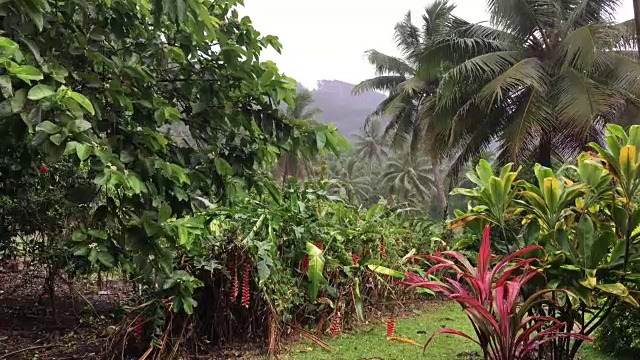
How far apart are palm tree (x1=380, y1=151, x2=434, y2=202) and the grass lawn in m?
31.7

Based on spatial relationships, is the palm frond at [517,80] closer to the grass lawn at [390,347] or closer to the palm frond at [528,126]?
the palm frond at [528,126]

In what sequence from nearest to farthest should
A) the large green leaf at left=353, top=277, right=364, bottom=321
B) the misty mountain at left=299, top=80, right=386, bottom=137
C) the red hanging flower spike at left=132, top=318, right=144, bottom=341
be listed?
the red hanging flower spike at left=132, top=318, right=144, bottom=341
the large green leaf at left=353, top=277, right=364, bottom=321
the misty mountain at left=299, top=80, right=386, bottom=137

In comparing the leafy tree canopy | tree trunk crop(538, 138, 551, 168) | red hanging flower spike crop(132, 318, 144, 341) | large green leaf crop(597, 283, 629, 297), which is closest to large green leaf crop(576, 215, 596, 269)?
large green leaf crop(597, 283, 629, 297)

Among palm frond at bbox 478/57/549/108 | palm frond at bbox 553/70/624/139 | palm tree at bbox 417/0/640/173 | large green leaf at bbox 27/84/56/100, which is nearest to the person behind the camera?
large green leaf at bbox 27/84/56/100

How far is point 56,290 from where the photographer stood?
6129 mm

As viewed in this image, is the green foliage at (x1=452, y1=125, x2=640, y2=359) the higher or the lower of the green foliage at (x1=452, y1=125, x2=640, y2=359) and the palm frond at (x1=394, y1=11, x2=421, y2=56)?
the lower

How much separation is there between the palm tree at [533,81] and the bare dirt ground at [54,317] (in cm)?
840

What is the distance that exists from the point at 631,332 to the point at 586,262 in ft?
4.44

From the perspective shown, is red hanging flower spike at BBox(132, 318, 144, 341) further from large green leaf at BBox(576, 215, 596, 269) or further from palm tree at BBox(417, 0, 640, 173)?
palm tree at BBox(417, 0, 640, 173)

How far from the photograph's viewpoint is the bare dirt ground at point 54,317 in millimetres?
4289

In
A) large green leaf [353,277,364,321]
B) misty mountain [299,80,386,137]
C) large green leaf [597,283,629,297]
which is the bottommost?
large green leaf [353,277,364,321]

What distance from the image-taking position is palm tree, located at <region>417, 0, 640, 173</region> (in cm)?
1023

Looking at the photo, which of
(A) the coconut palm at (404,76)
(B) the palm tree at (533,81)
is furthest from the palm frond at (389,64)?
(B) the palm tree at (533,81)

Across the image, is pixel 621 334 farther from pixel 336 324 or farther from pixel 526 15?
pixel 526 15
